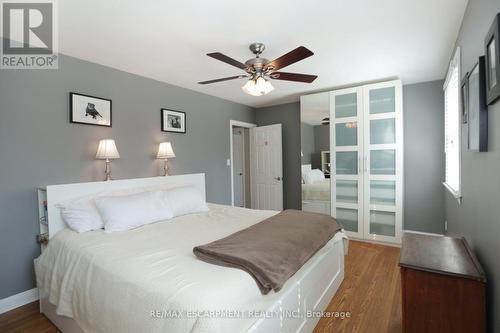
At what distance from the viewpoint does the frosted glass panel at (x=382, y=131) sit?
3.52m

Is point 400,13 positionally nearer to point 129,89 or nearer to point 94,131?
point 129,89

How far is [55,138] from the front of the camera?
2486 mm

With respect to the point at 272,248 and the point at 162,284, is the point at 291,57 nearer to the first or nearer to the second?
the point at 272,248

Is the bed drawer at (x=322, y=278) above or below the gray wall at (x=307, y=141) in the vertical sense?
below

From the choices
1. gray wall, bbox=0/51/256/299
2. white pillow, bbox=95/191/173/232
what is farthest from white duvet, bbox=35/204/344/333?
gray wall, bbox=0/51/256/299

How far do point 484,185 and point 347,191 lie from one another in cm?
254

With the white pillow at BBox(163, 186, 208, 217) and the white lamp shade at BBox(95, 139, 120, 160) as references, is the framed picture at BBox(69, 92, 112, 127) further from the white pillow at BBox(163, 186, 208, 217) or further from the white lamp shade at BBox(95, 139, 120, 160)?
the white pillow at BBox(163, 186, 208, 217)

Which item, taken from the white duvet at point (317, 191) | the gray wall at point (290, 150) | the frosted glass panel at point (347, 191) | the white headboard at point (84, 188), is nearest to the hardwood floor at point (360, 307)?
the white headboard at point (84, 188)

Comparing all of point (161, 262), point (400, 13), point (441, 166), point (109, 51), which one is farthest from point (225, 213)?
point (441, 166)

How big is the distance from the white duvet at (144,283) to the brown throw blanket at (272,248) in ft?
0.20

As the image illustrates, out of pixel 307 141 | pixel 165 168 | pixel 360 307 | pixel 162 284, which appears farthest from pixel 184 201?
pixel 307 141

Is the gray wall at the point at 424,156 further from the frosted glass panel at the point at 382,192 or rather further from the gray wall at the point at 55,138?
the gray wall at the point at 55,138

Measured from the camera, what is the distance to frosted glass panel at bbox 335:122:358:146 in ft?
12.4

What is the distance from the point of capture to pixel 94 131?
2.78 meters
